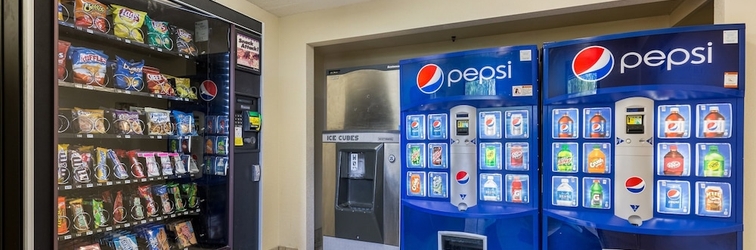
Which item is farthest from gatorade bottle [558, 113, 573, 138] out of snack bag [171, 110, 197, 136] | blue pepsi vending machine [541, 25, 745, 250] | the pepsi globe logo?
snack bag [171, 110, 197, 136]

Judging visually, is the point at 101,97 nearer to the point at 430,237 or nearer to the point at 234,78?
the point at 234,78

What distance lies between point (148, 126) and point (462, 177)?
6.07 feet

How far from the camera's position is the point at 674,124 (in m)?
1.86

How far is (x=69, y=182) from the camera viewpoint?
1682 millimetres

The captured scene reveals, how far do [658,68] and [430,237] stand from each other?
154cm

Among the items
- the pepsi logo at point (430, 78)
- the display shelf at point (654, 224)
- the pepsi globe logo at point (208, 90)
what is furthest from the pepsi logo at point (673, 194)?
the pepsi globe logo at point (208, 90)

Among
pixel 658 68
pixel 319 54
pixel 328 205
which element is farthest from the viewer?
pixel 319 54

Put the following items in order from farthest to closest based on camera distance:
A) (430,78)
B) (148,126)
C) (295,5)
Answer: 1. (295,5)
2. (430,78)
3. (148,126)

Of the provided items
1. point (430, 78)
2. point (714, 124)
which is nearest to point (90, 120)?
point (430, 78)

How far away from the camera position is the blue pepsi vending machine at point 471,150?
2.16 metres

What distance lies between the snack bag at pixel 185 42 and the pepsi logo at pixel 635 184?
8.45 feet

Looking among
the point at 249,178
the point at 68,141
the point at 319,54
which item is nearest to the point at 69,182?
the point at 68,141

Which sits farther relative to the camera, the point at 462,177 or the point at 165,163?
the point at 462,177

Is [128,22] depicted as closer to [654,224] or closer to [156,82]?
[156,82]
